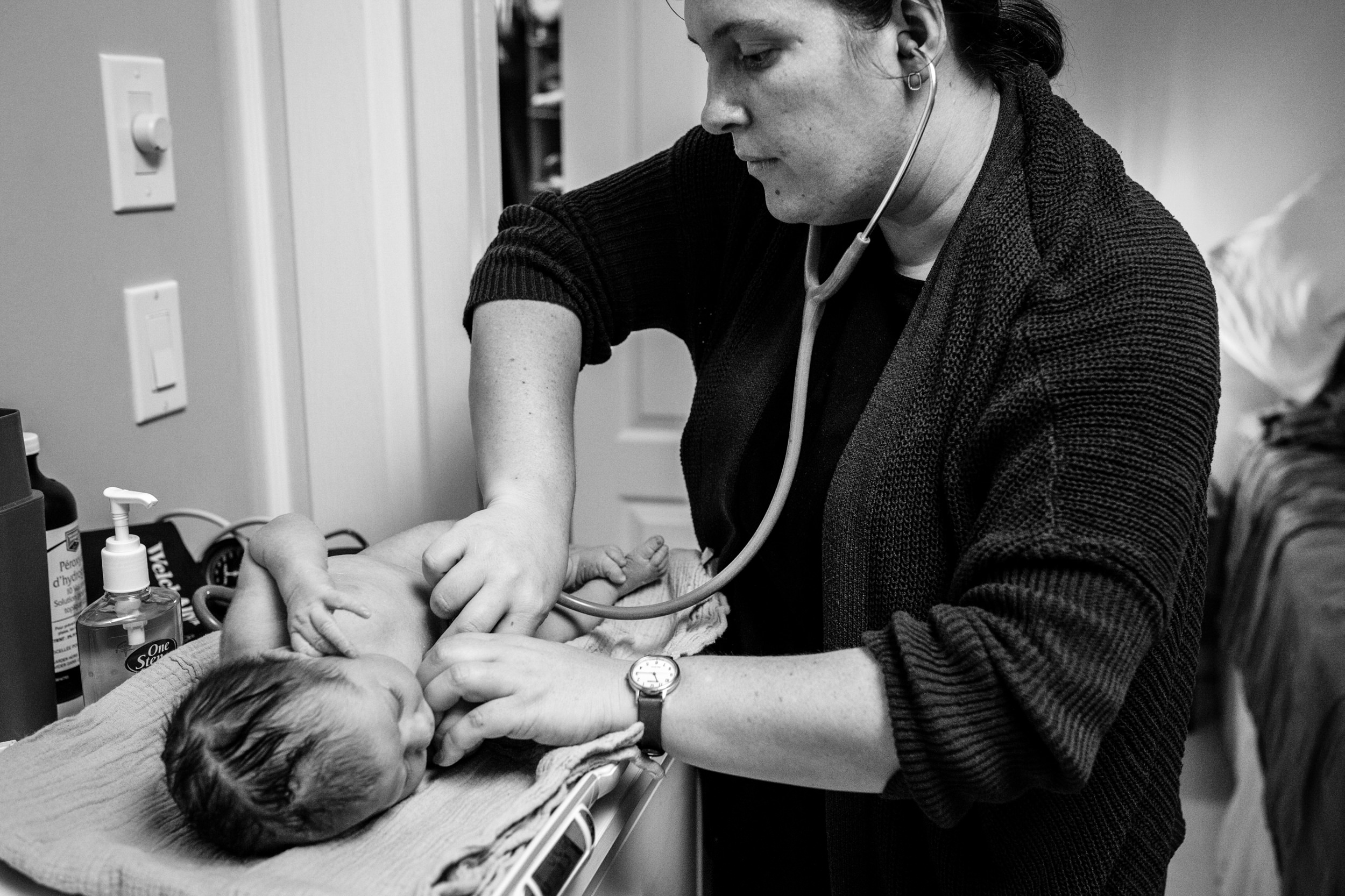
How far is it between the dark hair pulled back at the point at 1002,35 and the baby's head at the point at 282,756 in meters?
0.75

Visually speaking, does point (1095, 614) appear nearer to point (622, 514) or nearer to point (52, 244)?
point (52, 244)

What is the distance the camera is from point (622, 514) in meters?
2.33

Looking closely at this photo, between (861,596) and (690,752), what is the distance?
0.23 m

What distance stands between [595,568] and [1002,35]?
2.08 feet

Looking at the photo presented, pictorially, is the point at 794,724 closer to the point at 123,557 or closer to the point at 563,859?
the point at 563,859

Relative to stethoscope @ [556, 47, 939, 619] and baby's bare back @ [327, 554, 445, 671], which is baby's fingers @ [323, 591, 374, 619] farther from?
stethoscope @ [556, 47, 939, 619]

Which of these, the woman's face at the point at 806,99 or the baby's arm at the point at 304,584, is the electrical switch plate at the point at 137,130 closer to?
the baby's arm at the point at 304,584

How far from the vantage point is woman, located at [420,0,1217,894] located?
80cm

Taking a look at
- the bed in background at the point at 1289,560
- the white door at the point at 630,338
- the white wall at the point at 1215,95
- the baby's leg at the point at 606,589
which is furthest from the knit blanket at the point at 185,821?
the white wall at the point at 1215,95

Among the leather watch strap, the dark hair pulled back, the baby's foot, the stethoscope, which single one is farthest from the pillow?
the leather watch strap

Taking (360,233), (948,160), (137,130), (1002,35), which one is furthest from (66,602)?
(1002,35)

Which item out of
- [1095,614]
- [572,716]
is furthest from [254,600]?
[1095,614]

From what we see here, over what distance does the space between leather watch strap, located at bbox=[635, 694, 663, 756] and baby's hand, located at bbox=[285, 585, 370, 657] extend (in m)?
0.22

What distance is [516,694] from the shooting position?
2.63ft
